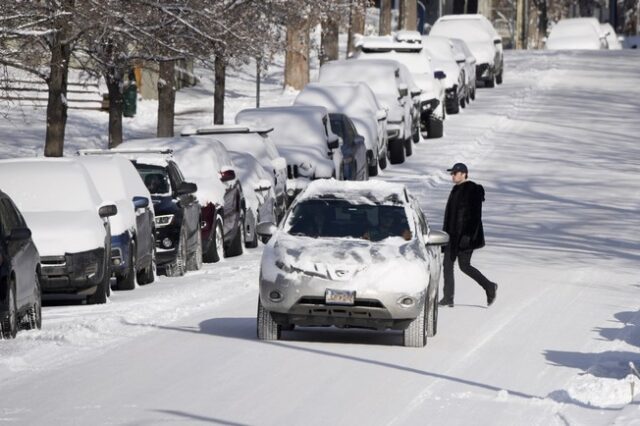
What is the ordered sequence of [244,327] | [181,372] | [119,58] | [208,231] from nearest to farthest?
1. [181,372]
2. [244,327]
3. [208,231]
4. [119,58]

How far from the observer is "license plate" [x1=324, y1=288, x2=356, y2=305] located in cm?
1496

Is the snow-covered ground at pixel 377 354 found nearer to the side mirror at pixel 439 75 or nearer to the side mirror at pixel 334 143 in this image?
the side mirror at pixel 334 143

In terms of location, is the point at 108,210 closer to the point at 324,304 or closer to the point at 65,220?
the point at 65,220

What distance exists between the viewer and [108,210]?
19250mm

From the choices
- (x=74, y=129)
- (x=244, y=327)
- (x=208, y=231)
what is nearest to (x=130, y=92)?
(x=74, y=129)

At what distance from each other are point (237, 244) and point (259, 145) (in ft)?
10.3

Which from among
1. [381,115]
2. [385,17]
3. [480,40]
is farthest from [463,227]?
[385,17]

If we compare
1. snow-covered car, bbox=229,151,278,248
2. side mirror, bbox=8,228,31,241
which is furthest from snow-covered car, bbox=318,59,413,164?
side mirror, bbox=8,228,31,241

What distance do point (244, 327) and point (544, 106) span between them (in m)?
35.0

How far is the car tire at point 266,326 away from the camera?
50.4ft

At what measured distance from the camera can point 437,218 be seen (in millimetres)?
29891

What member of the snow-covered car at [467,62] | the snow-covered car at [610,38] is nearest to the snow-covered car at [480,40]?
the snow-covered car at [467,62]

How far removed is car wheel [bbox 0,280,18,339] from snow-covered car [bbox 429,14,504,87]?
4253 cm

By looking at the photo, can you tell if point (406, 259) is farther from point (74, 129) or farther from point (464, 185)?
point (74, 129)
